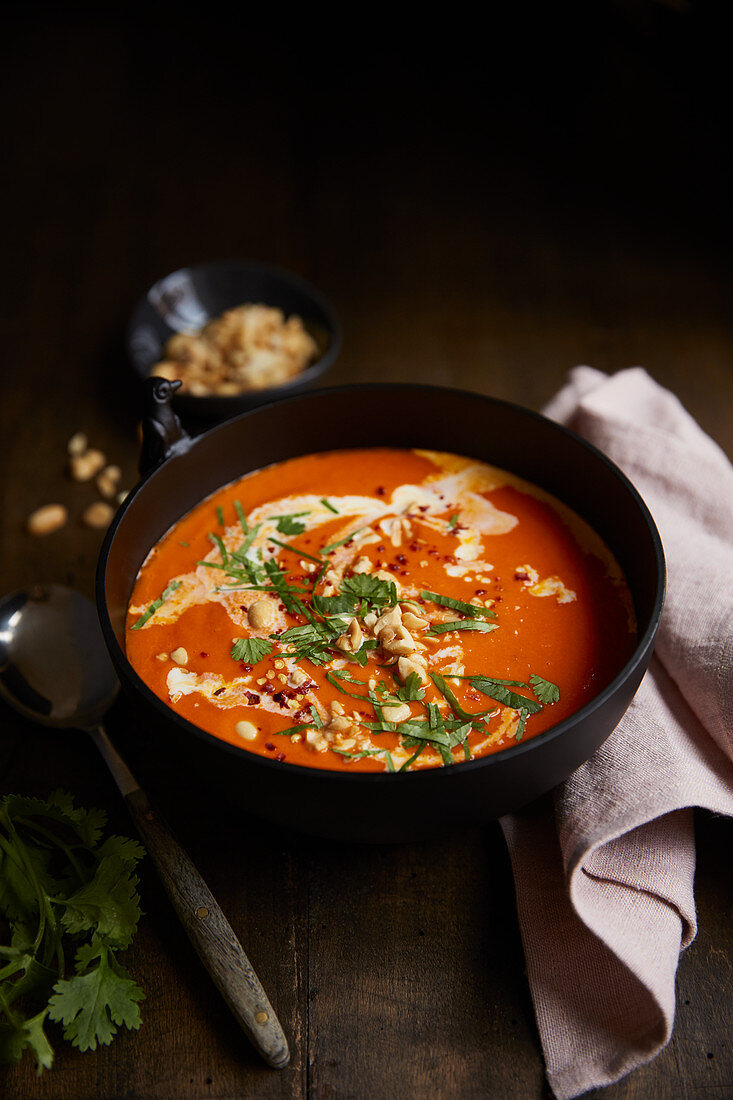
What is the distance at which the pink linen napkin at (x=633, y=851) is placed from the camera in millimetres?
1558

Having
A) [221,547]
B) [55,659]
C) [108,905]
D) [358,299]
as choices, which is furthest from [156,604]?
[358,299]

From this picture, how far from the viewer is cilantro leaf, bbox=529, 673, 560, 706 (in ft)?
5.58

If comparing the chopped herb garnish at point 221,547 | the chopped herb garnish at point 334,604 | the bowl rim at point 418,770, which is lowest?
the chopped herb garnish at point 221,547

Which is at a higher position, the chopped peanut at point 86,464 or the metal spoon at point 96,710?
the chopped peanut at point 86,464

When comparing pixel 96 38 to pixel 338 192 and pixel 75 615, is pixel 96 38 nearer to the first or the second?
pixel 338 192

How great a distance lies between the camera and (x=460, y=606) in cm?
183

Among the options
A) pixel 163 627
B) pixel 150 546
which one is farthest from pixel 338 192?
pixel 163 627

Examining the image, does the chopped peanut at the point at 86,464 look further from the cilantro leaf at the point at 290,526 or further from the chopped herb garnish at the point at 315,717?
the chopped herb garnish at the point at 315,717

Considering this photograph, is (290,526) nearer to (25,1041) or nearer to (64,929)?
(64,929)

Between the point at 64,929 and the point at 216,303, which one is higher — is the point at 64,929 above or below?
below

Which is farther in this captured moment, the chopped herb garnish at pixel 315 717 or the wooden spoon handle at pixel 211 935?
the chopped herb garnish at pixel 315 717

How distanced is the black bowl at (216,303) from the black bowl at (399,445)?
557 millimetres

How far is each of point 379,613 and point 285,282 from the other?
1.54 m

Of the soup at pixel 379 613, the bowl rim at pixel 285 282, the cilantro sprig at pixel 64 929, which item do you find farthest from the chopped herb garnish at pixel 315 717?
the bowl rim at pixel 285 282
